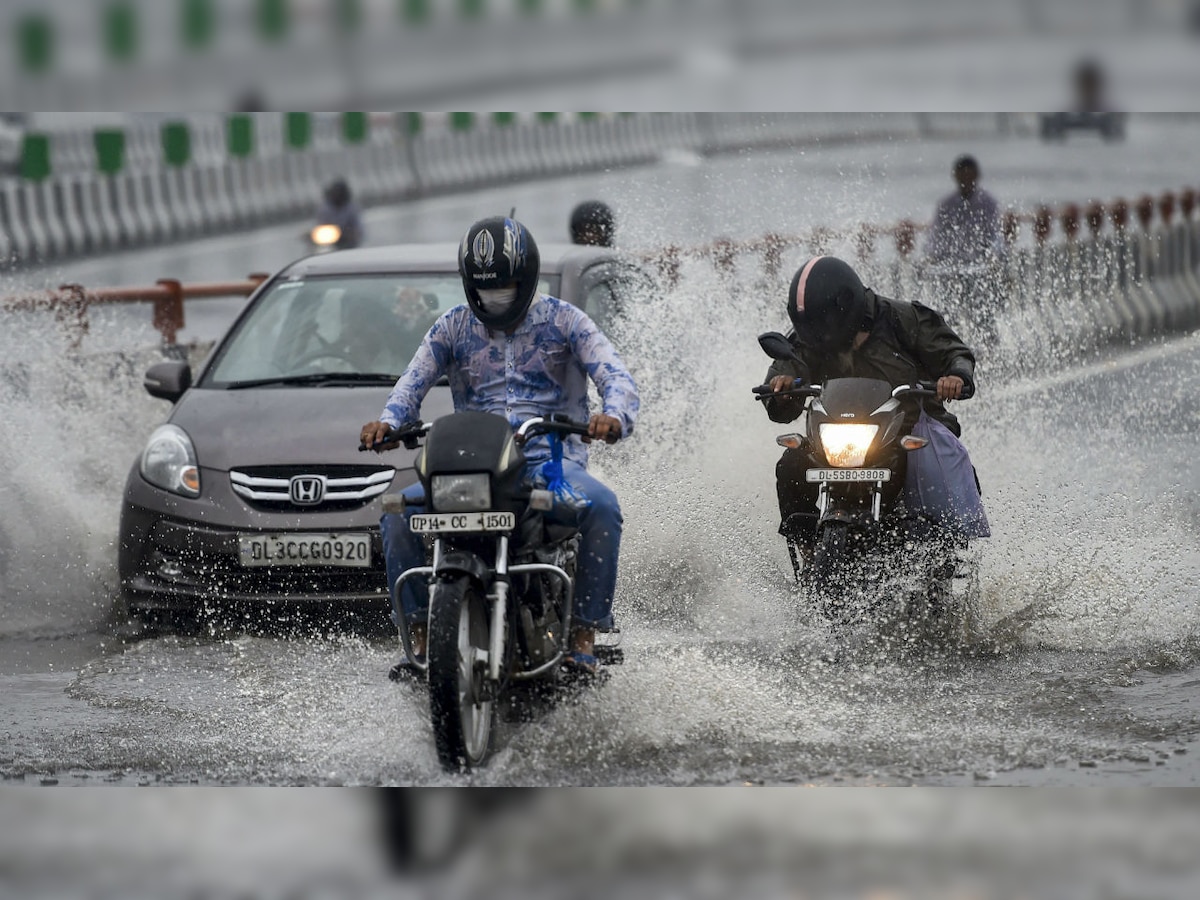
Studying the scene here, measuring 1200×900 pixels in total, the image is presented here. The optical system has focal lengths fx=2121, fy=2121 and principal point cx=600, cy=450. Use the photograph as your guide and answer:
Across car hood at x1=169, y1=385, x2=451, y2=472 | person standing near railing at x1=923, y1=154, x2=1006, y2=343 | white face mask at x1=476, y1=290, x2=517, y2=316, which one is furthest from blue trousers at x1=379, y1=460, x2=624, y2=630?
person standing near railing at x1=923, y1=154, x2=1006, y2=343

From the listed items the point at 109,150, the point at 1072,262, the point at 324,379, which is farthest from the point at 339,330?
the point at 109,150

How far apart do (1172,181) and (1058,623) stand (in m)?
36.2

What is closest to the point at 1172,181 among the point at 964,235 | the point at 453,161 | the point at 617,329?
the point at 453,161

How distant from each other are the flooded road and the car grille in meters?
0.53

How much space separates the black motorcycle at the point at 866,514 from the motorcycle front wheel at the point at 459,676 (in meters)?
2.08

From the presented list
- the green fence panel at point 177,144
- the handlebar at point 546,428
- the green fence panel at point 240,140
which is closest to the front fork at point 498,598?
the handlebar at point 546,428

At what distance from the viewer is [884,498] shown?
856 cm

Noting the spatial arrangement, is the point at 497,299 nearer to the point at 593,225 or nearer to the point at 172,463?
the point at 172,463

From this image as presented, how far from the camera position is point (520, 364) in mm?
7441

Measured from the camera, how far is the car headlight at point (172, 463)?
9109mm

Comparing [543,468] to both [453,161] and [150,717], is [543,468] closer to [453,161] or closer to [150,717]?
[150,717]

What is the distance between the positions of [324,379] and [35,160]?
22151 mm

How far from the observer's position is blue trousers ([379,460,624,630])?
7.11m
